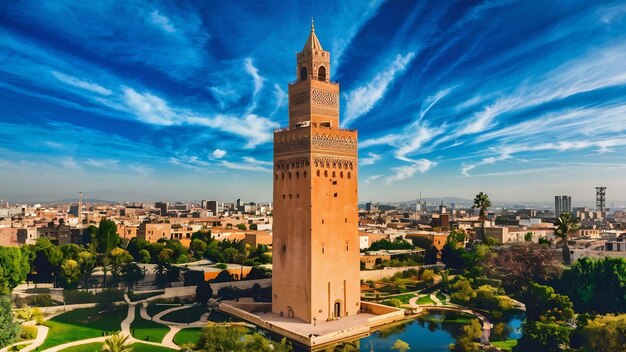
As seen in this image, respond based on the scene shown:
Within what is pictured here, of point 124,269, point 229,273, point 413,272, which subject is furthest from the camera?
point 413,272

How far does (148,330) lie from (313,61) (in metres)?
16.3

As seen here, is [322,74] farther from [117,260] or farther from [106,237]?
[106,237]

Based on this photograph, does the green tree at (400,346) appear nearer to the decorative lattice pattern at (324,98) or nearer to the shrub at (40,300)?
the decorative lattice pattern at (324,98)

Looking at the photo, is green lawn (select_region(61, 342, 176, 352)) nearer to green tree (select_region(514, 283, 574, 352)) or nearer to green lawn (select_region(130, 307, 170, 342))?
green lawn (select_region(130, 307, 170, 342))

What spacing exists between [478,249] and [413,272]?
6.46 metres

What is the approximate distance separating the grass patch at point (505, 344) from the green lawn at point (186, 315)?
15.5m

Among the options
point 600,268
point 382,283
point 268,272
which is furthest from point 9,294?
point 600,268

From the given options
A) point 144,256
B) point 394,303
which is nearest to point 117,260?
point 144,256

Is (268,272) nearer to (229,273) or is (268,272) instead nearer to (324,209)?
(229,273)

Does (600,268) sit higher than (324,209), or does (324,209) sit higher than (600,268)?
(324,209)

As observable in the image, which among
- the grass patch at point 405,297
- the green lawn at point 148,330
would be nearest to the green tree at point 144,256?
the green lawn at point 148,330

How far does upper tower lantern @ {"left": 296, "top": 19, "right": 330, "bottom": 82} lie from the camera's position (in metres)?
29.5

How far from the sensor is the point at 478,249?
47906 millimetres

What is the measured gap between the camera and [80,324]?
2750cm
